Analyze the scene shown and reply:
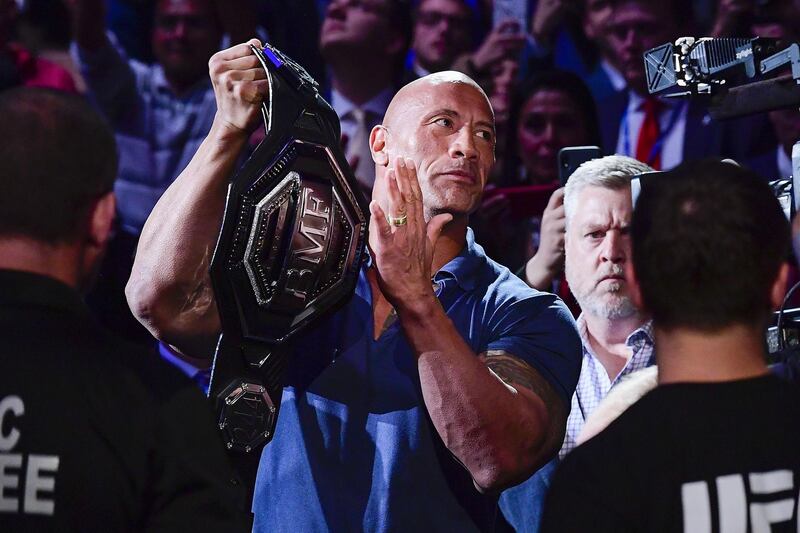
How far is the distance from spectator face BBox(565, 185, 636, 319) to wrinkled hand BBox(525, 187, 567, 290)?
0.34 ft

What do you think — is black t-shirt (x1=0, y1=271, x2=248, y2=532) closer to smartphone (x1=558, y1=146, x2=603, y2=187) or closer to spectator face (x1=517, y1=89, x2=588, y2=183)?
smartphone (x1=558, y1=146, x2=603, y2=187)

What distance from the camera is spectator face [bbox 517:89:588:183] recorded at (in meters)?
3.89

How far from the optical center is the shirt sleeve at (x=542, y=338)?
1.99 m

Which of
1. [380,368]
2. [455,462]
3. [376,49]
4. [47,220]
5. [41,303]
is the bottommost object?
[455,462]

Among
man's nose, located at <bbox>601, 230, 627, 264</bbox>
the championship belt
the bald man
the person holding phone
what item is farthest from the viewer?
the person holding phone

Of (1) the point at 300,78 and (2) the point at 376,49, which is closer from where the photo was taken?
(1) the point at 300,78

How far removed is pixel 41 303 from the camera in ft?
4.21

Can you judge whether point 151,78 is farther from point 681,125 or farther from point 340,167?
point 340,167

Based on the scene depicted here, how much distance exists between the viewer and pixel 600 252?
275 centimetres

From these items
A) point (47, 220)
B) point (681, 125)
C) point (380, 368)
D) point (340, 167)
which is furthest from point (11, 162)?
point (681, 125)

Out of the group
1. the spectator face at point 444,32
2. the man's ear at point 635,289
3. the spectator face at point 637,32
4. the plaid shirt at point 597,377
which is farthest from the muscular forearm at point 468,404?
the spectator face at point 444,32

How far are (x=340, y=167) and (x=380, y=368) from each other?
1.36 feet

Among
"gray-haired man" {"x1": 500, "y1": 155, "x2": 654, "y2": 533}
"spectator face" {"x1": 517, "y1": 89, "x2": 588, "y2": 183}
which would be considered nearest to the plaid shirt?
"gray-haired man" {"x1": 500, "y1": 155, "x2": 654, "y2": 533}

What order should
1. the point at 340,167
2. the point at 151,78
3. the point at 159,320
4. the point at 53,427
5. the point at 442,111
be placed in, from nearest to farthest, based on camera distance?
the point at 53,427, the point at 340,167, the point at 159,320, the point at 442,111, the point at 151,78
